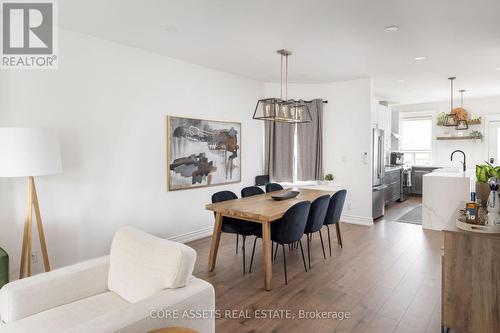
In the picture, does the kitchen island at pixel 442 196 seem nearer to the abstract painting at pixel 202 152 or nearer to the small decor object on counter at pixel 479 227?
the small decor object on counter at pixel 479 227

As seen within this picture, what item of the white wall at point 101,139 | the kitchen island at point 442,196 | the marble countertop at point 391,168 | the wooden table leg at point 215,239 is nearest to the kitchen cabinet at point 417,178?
the marble countertop at point 391,168

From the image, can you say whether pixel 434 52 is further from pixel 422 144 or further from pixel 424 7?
pixel 422 144

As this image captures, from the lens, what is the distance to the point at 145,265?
1.98 metres

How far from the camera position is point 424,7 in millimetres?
2805

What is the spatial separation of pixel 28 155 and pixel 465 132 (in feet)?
31.5

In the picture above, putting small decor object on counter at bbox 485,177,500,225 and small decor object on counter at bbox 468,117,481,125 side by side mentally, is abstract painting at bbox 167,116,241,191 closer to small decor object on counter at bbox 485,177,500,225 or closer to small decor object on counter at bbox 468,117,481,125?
small decor object on counter at bbox 485,177,500,225

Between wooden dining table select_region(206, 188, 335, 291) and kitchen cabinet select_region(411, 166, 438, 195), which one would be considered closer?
wooden dining table select_region(206, 188, 335, 291)

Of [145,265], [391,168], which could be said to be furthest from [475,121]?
[145,265]

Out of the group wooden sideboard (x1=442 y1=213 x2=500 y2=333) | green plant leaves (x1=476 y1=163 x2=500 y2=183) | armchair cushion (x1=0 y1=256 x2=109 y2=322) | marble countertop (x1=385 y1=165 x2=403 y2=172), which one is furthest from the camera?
marble countertop (x1=385 y1=165 x2=403 y2=172)

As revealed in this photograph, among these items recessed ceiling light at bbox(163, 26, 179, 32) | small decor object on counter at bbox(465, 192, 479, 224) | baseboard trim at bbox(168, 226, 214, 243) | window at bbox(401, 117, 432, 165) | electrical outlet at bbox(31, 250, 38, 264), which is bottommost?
baseboard trim at bbox(168, 226, 214, 243)

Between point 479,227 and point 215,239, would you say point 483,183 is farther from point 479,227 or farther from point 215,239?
point 215,239

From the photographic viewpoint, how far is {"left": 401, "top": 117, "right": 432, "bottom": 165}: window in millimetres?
9023

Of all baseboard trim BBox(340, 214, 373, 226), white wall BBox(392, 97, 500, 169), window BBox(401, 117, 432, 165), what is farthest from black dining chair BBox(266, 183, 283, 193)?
window BBox(401, 117, 432, 165)

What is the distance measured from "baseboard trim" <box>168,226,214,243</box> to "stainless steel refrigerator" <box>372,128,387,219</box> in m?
3.20
